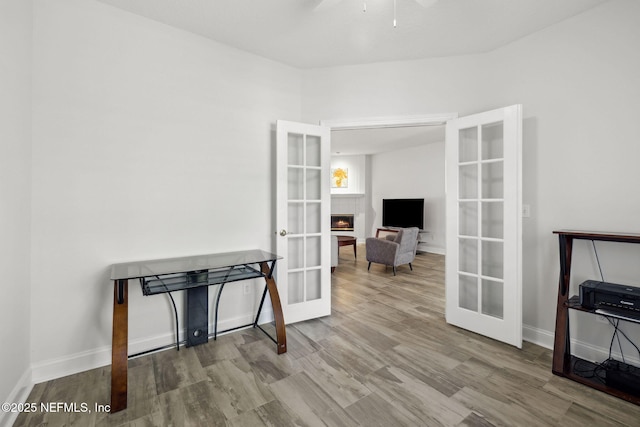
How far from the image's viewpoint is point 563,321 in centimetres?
204

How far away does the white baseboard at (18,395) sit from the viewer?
154 centimetres

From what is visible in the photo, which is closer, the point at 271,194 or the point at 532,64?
the point at 532,64

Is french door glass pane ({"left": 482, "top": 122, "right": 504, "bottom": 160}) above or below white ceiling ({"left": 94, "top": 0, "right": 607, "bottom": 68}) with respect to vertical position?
below

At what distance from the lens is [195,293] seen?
245 cm

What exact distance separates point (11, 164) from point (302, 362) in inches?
89.5

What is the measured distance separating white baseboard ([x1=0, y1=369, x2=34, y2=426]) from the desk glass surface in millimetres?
798

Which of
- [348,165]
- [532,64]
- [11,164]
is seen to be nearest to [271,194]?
[11,164]

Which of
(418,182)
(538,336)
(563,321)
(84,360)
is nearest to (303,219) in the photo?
(84,360)

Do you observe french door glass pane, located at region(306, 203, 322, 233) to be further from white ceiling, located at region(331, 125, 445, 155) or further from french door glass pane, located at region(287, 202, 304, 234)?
white ceiling, located at region(331, 125, 445, 155)

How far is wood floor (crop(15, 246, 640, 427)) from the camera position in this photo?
162 centimetres

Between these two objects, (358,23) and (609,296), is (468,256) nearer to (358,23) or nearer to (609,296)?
(609,296)

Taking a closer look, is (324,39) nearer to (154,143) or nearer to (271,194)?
(271,194)

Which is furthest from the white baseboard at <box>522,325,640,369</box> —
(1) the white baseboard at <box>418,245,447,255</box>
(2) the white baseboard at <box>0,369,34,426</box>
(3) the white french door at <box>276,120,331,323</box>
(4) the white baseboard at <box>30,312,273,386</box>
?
(1) the white baseboard at <box>418,245,447,255</box>

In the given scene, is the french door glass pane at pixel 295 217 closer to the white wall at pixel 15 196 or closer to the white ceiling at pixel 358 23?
the white ceiling at pixel 358 23
